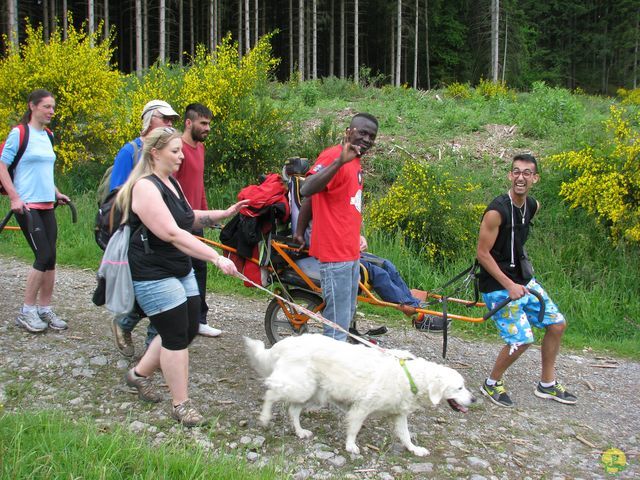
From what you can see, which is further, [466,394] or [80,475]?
[466,394]

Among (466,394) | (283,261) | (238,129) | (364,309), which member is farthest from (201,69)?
(466,394)

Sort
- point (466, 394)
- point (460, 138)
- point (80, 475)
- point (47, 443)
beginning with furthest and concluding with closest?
1. point (460, 138)
2. point (466, 394)
3. point (47, 443)
4. point (80, 475)

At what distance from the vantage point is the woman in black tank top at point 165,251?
146 inches

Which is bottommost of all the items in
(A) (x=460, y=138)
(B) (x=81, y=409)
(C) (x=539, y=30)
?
(B) (x=81, y=409)

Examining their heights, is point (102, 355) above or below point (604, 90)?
below

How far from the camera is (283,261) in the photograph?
527cm

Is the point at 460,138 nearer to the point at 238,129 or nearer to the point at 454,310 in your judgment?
the point at 238,129

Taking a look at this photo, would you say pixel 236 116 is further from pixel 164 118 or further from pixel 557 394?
pixel 557 394

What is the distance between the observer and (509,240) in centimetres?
475

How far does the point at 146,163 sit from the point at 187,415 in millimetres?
1789

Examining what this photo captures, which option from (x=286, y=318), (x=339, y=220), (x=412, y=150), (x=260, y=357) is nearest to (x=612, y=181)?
(x=412, y=150)

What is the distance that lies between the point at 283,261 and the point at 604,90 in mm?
49172

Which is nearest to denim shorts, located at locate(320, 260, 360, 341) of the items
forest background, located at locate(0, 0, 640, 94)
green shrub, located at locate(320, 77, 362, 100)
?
green shrub, located at locate(320, 77, 362, 100)

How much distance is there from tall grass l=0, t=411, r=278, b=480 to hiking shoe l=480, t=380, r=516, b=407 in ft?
7.96
